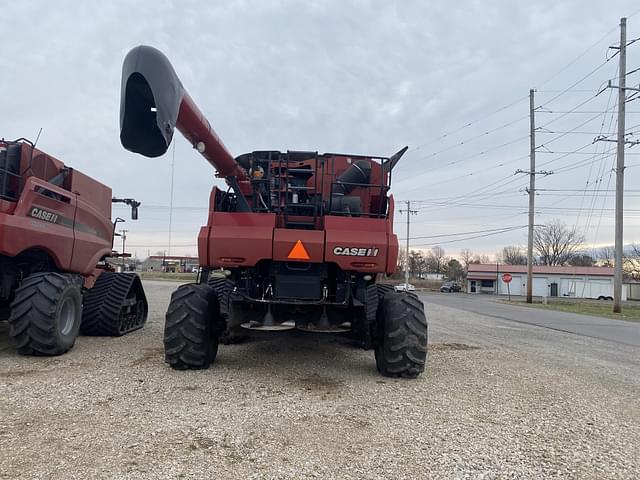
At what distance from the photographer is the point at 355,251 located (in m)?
5.69

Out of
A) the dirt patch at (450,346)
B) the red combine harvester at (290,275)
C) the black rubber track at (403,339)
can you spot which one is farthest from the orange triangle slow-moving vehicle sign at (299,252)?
the dirt patch at (450,346)

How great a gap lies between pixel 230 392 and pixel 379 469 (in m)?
2.21

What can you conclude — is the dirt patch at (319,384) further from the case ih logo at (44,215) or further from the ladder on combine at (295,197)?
the case ih logo at (44,215)

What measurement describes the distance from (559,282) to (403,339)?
231 feet

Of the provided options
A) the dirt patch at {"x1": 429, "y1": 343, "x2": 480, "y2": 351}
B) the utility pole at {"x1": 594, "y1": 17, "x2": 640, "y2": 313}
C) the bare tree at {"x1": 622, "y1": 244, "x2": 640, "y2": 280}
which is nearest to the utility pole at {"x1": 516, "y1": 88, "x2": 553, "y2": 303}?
the utility pole at {"x1": 594, "y1": 17, "x2": 640, "y2": 313}

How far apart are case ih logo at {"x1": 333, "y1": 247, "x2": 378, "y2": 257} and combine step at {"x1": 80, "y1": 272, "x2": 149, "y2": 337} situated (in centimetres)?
486

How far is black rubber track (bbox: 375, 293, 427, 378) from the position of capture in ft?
18.9

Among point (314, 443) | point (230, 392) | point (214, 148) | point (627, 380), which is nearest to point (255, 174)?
point (214, 148)

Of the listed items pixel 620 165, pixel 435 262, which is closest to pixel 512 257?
pixel 435 262

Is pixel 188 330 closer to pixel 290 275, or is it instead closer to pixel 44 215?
pixel 290 275

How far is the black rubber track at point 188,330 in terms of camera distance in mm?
5820

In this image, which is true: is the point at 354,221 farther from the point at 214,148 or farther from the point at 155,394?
the point at 155,394

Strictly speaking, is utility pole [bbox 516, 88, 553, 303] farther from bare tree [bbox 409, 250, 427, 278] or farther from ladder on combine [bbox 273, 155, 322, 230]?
bare tree [bbox 409, 250, 427, 278]

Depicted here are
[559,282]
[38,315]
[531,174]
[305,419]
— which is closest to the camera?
[305,419]
